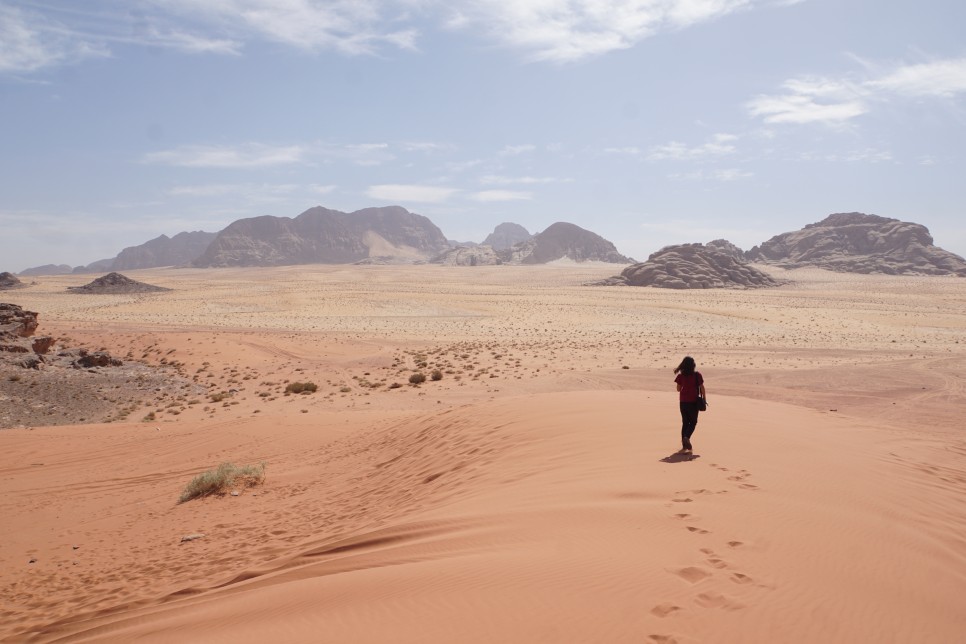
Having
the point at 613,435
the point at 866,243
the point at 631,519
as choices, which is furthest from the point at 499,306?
the point at 866,243

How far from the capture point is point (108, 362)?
75.9 ft

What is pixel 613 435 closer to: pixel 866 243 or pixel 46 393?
pixel 46 393

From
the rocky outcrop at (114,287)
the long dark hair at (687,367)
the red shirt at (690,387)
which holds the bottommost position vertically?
the red shirt at (690,387)

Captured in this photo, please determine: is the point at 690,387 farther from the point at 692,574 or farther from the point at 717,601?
the point at 717,601

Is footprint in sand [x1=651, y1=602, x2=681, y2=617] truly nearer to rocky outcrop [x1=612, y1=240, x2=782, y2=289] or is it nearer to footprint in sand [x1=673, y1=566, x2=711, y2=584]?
footprint in sand [x1=673, y1=566, x2=711, y2=584]

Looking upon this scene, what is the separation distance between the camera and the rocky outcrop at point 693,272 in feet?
265

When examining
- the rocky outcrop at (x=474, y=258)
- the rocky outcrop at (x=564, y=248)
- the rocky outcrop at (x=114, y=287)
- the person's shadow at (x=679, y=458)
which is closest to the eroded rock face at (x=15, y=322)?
the person's shadow at (x=679, y=458)

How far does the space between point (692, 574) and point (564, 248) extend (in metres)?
189

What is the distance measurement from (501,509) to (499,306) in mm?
51161

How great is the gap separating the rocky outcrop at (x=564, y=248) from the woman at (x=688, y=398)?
172m

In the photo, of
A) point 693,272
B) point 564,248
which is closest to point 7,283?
point 693,272

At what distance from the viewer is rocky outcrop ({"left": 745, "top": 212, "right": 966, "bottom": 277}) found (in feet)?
354

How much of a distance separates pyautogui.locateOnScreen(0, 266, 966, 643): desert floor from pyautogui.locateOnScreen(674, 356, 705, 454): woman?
1.12 feet

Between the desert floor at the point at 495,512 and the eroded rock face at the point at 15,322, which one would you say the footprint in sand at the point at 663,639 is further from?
the eroded rock face at the point at 15,322
